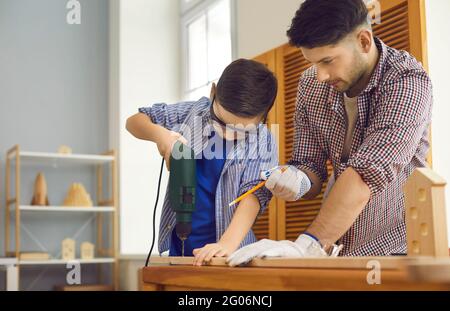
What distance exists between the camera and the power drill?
→ 5.80 ft

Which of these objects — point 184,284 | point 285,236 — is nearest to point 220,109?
point 184,284

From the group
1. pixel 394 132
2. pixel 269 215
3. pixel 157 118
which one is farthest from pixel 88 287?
pixel 394 132

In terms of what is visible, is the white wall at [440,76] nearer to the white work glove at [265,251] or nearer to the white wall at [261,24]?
the white wall at [261,24]

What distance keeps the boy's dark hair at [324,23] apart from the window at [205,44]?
245cm

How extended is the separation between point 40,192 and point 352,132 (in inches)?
125

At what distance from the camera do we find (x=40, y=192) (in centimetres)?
441

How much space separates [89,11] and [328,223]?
401 centimetres

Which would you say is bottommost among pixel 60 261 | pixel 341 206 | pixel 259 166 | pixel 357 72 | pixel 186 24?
pixel 60 261

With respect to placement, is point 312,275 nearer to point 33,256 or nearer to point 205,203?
point 205,203

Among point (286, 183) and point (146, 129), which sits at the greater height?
point (146, 129)

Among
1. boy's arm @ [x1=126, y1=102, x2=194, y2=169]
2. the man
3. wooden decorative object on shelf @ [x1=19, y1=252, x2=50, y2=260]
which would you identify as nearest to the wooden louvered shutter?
boy's arm @ [x1=126, y1=102, x2=194, y2=169]

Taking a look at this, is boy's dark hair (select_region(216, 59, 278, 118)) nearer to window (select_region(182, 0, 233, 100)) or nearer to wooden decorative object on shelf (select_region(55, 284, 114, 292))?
window (select_region(182, 0, 233, 100))

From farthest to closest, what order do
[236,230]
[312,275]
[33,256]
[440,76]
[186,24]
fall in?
[186,24] → [33,256] → [440,76] → [236,230] → [312,275]

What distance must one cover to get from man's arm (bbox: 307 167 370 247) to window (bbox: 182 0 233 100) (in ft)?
8.62
